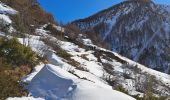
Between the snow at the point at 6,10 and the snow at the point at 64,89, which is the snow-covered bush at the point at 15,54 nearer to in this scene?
the snow at the point at 64,89

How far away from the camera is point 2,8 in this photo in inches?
1982

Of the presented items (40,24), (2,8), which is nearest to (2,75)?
(2,8)

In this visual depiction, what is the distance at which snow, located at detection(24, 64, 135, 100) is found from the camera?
38.1 ft

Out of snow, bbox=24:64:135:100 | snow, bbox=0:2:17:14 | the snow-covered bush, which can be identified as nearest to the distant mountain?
snow, bbox=0:2:17:14

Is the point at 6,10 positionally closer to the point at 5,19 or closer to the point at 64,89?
the point at 5,19

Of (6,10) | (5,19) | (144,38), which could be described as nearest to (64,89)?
(5,19)

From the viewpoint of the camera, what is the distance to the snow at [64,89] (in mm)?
11625

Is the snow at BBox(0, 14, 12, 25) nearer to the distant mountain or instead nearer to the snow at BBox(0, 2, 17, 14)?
the snow at BBox(0, 2, 17, 14)

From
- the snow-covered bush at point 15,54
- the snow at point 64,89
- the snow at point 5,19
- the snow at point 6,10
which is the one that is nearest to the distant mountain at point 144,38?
the snow at point 6,10

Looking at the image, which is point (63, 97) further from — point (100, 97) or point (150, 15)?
point (150, 15)

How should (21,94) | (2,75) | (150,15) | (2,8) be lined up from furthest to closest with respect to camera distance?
(150,15) < (2,8) < (2,75) < (21,94)

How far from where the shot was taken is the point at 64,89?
12148 mm

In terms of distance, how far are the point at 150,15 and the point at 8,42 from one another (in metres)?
181

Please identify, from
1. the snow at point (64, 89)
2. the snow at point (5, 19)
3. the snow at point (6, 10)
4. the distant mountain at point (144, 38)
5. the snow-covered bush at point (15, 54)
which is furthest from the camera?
the distant mountain at point (144, 38)
